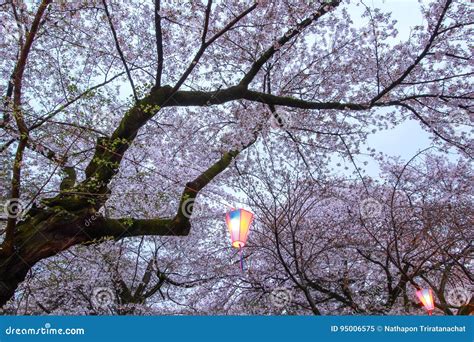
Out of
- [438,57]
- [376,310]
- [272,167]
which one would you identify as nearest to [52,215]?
[272,167]

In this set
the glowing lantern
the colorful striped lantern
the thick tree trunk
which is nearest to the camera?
the thick tree trunk

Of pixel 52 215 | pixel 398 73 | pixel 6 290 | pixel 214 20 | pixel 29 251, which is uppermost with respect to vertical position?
Answer: pixel 214 20

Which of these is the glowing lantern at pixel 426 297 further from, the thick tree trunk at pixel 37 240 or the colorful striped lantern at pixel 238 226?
the thick tree trunk at pixel 37 240

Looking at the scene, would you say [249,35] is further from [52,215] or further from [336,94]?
[52,215]

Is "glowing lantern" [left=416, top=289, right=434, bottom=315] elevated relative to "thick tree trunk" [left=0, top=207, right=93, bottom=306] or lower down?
lower down

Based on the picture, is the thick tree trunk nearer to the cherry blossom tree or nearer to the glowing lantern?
the cherry blossom tree

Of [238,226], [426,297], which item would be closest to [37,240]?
[238,226]

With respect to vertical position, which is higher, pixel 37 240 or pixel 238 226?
pixel 238 226

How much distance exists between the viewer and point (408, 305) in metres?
5.97

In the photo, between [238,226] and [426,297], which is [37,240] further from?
[426,297]

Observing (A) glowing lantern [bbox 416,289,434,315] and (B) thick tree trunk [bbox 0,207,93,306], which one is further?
(A) glowing lantern [bbox 416,289,434,315]

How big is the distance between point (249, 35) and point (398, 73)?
8.81 feet

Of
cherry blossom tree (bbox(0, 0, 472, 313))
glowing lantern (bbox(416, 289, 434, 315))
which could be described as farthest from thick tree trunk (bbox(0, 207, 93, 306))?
glowing lantern (bbox(416, 289, 434, 315))

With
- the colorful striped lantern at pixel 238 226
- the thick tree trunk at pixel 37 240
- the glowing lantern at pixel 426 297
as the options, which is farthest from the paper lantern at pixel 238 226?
the glowing lantern at pixel 426 297
